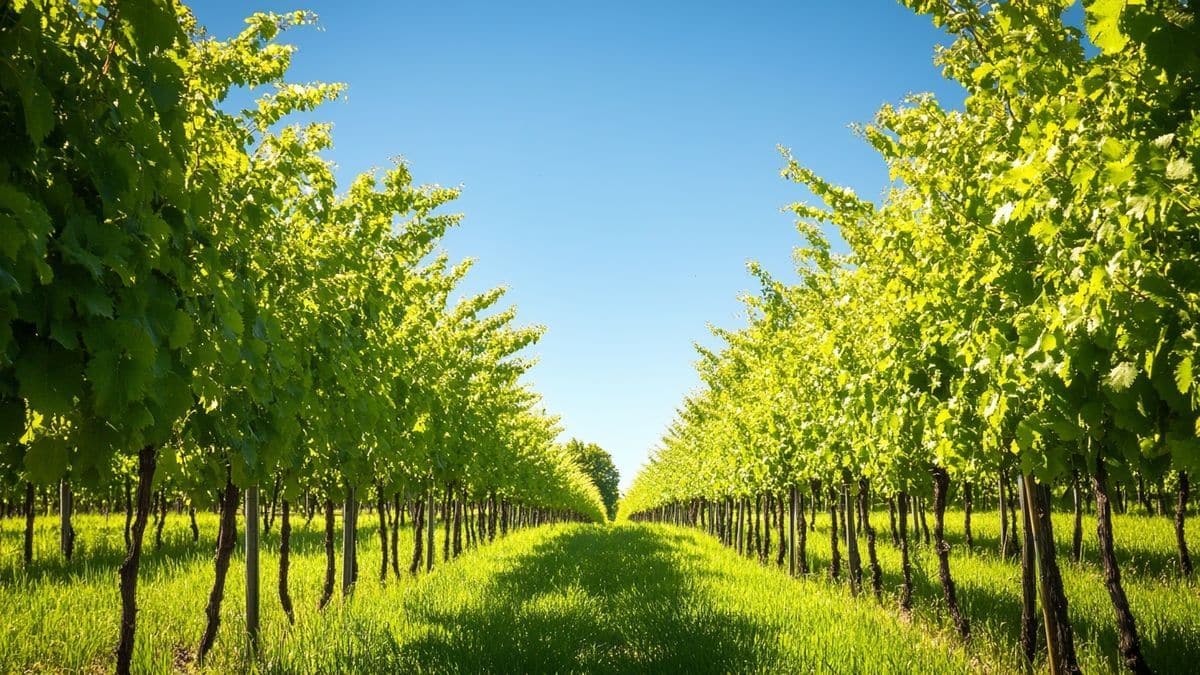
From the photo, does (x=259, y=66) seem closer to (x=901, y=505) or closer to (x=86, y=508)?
(x=901, y=505)

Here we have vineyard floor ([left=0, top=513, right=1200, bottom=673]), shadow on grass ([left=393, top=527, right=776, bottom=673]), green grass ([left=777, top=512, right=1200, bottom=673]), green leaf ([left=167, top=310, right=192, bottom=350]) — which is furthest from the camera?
green grass ([left=777, top=512, right=1200, bottom=673])

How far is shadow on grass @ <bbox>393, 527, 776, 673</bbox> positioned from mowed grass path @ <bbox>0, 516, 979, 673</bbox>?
0.03 meters

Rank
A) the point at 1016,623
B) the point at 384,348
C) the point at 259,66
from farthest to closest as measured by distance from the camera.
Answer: the point at 1016,623, the point at 384,348, the point at 259,66

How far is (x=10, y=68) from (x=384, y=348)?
7377 millimetres

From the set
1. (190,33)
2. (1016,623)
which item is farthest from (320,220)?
(1016,623)

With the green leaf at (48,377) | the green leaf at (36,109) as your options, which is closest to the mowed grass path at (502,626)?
the green leaf at (48,377)

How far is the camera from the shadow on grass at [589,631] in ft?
22.2

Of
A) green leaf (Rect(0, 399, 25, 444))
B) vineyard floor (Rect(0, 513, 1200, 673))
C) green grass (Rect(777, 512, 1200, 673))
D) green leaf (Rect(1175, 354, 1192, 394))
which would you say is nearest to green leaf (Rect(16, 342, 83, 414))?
green leaf (Rect(0, 399, 25, 444))

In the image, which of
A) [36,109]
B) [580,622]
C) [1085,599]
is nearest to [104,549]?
[580,622]

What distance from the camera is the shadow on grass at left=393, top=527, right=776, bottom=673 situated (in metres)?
6.78

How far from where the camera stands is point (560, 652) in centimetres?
719

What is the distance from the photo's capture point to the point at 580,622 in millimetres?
8883

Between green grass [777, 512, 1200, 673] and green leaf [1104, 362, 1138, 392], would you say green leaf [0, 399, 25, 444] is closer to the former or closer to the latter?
green leaf [1104, 362, 1138, 392]

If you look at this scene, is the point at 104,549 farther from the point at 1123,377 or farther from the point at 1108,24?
the point at 1108,24
